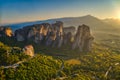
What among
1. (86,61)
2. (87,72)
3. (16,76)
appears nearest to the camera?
(16,76)

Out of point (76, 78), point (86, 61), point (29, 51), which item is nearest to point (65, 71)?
point (76, 78)

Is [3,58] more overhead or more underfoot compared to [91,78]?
more overhead

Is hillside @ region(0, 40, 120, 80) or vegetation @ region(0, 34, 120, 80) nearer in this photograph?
hillside @ region(0, 40, 120, 80)

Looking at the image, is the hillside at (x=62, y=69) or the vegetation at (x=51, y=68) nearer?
the hillside at (x=62, y=69)

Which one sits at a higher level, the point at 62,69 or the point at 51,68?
the point at 51,68

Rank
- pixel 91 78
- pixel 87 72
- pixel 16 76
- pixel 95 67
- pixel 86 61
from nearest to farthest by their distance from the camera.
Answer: pixel 16 76 → pixel 91 78 → pixel 87 72 → pixel 95 67 → pixel 86 61

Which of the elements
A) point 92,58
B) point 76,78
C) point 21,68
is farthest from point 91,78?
point 92,58

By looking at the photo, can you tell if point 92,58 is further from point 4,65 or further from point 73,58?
point 4,65

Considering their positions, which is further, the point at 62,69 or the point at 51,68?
the point at 62,69

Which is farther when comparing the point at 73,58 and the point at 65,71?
the point at 73,58
